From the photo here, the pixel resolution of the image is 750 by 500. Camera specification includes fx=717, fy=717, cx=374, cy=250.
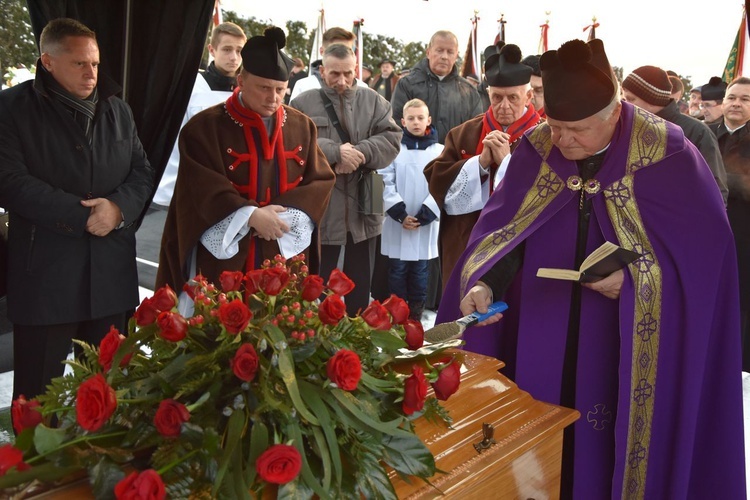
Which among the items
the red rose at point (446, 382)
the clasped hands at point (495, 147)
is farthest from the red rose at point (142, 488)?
the clasped hands at point (495, 147)

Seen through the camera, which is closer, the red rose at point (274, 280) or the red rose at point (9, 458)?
the red rose at point (9, 458)

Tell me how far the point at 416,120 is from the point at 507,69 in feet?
4.30

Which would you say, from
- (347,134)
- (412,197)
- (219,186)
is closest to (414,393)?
(219,186)

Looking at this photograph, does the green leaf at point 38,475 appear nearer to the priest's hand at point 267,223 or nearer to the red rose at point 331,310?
the red rose at point 331,310

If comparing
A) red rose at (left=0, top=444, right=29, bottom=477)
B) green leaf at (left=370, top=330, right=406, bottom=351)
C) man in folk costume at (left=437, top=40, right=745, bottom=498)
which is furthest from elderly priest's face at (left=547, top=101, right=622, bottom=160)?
red rose at (left=0, top=444, right=29, bottom=477)

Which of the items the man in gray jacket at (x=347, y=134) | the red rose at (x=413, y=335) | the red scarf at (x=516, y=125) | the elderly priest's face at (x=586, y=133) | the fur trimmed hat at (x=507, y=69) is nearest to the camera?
the red rose at (x=413, y=335)

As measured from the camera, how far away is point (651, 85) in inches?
165

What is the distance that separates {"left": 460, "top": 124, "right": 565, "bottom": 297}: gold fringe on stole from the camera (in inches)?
101

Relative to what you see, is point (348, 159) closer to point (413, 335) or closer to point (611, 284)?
point (611, 284)

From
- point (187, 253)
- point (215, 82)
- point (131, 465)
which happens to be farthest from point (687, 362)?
point (215, 82)

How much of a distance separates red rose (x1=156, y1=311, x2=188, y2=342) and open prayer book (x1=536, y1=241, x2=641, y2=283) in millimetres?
1307

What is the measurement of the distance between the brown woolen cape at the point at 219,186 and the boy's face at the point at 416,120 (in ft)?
5.46

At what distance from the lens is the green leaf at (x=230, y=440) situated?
1258mm

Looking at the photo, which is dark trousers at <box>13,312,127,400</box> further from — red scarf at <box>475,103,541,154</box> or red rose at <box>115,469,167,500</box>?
red scarf at <box>475,103,541,154</box>
